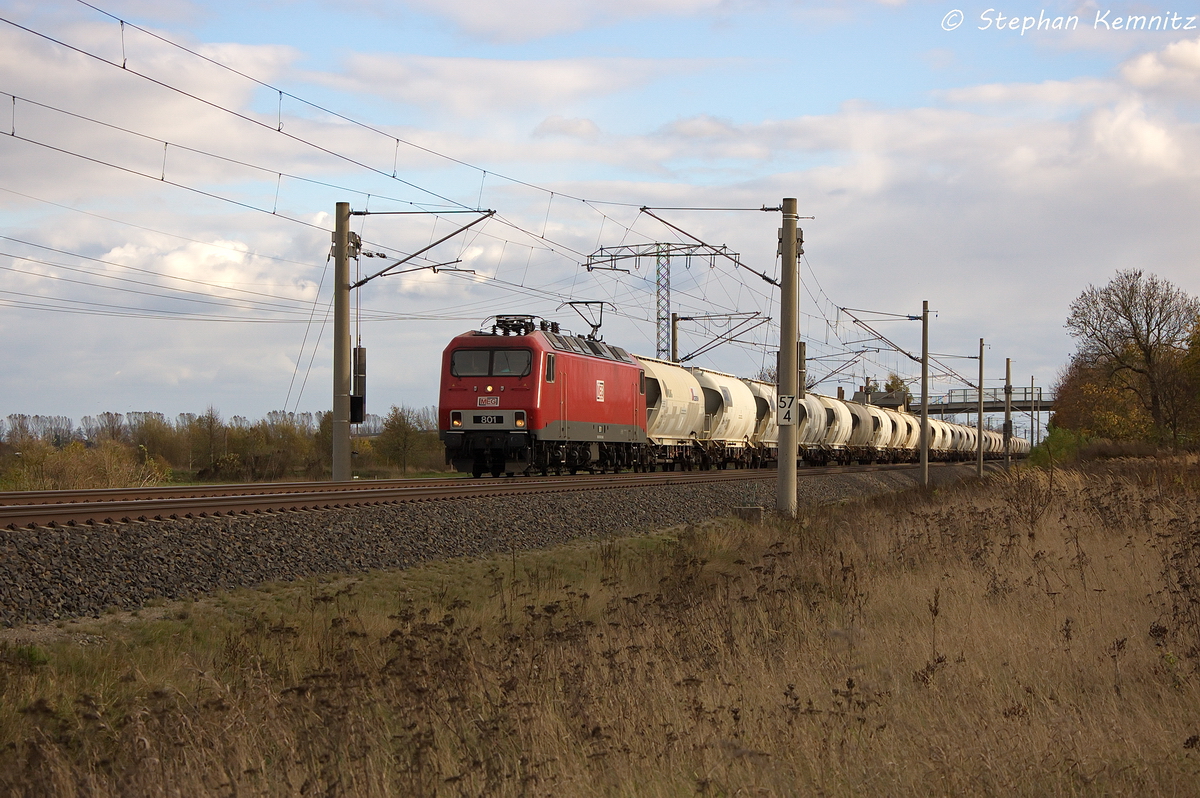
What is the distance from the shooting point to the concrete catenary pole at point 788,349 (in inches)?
725

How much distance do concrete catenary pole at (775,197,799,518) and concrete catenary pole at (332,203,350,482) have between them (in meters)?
11.1

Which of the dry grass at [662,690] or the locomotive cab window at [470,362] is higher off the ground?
the locomotive cab window at [470,362]

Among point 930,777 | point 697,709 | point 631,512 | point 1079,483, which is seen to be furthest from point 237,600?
point 1079,483

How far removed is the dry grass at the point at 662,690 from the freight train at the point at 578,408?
48.6 ft

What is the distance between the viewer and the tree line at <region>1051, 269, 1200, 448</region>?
177ft

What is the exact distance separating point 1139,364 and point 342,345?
47776 mm

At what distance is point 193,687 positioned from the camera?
7.04 m

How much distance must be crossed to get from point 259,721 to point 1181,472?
852 inches

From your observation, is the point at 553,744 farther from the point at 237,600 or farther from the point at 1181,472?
the point at 1181,472

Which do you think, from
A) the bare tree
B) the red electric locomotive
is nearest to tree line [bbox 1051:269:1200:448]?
the bare tree

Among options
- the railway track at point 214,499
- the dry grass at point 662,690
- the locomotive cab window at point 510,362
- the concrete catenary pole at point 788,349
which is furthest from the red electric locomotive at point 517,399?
the dry grass at point 662,690

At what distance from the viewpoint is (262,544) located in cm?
1248

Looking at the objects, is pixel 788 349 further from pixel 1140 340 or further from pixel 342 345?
pixel 1140 340

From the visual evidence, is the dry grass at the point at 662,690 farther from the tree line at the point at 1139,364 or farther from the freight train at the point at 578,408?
the tree line at the point at 1139,364
